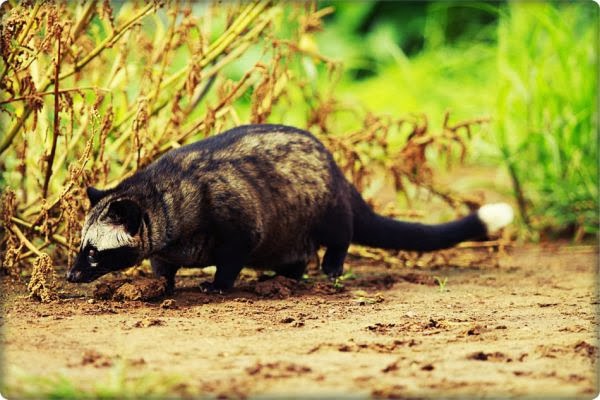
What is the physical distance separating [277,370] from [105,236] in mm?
1731

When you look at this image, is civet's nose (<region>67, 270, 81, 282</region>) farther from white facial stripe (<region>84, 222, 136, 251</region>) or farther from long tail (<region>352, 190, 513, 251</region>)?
long tail (<region>352, 190, 513, 251</region>)

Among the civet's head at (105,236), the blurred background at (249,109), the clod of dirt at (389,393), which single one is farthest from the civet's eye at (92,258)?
the clod of dirt at (389,393)

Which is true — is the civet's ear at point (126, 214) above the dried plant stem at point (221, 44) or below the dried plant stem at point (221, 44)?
below

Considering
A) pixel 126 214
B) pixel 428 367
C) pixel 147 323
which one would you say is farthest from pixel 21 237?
pixel 428 367

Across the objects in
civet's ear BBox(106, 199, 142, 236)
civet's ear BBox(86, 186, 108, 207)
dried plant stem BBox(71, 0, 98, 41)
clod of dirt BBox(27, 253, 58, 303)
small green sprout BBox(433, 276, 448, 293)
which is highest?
dried plant stem BBox(71, 0, 98, 41)

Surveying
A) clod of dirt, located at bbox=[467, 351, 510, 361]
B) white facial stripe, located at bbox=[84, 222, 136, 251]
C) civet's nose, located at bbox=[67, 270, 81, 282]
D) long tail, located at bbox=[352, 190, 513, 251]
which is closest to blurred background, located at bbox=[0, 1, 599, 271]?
white facial stripe, located at bbox=[84, 222, 136, 251]

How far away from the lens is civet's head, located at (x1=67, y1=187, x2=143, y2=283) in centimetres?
488

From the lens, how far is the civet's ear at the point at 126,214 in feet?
16.1

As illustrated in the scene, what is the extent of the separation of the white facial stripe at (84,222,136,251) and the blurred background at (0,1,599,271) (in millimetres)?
233

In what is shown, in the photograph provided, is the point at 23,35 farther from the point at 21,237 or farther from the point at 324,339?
the point at 324,339

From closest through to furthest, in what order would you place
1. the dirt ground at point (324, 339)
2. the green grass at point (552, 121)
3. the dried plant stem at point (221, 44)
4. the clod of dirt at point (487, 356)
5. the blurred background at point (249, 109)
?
1. the dirt ground at point (324, 339)
2. the clod of dirt at point (487, 356)
3. the blurred background at point (249, 109)
4. the dried plant stem at point (221, 44)
5. the green grass at point (552, 121)

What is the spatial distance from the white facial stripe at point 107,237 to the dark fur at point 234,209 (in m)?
0.01

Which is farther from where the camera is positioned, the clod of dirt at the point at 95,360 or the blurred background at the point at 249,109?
the blurred background at the point at 249,109

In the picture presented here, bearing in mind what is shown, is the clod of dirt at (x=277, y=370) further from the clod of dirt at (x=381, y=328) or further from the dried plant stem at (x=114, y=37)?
the dried plant stem at (x=114, y=37)
